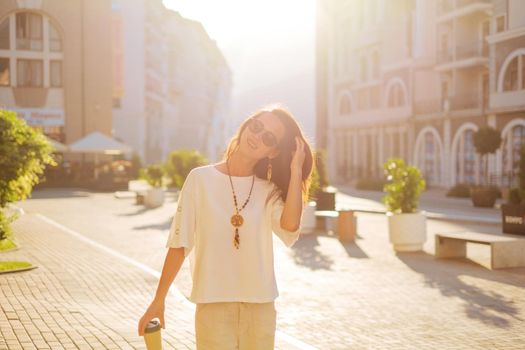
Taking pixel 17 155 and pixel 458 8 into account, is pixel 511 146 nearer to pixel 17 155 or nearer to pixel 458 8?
pixel 458 8

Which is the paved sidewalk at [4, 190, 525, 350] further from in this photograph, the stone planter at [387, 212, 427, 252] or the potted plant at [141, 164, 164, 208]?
the potted plant at [141, 164, 164, 208]

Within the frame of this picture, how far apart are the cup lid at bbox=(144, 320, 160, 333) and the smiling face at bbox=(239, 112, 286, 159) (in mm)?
797

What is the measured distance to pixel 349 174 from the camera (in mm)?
58094

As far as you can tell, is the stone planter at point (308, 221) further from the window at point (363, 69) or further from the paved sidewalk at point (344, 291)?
the window at point (363, 69)

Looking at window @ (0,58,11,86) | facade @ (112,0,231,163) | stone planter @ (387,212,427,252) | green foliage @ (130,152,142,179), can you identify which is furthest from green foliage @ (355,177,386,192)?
facade @ (112,0,231,163)

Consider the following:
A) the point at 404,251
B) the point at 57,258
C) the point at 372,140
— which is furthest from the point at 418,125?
the point at 57,258

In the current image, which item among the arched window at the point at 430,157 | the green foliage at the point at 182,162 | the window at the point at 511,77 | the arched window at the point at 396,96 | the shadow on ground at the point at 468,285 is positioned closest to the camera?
the shadow on ground at the point at 468,285

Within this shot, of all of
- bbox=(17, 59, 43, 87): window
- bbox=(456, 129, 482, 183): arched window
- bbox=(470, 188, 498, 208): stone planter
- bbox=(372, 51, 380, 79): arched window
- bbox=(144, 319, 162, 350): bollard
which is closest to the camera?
bbox=(144, 319, 162, 350): bollard

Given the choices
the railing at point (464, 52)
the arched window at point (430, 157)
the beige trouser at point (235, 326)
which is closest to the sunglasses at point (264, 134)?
the beige trouser at point (235, 326)

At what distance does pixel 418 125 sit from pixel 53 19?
22798 mm

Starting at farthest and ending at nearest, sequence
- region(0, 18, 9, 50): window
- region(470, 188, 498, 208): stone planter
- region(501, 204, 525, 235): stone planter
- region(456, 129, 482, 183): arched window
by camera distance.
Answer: region(0, 18, 9, 50): window
region(456, 129, 482, 183): arched window
region(470, 188, 498, 208): stone planter
region(501, 204, 525, 235): stone planter

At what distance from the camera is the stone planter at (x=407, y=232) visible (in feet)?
46.8

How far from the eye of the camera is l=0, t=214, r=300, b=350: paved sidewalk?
6652 millimetres

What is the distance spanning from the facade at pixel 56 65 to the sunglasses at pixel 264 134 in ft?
156
